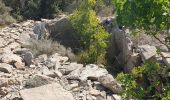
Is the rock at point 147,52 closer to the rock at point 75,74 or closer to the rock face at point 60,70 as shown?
the rock face at point 60,70

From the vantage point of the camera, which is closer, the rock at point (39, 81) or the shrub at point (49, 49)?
the rock at point (39, 81)

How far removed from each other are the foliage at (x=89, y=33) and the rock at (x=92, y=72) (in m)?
1.06

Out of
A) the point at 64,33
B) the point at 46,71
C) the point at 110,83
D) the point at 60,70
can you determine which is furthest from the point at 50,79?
the point at 64,33

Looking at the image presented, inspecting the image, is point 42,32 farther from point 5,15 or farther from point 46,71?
point 5,15

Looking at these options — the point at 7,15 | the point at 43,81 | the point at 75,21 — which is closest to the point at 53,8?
the point at 7,15

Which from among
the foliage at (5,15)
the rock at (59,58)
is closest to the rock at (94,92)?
the rock at (59,58)

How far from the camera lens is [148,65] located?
5703 mm

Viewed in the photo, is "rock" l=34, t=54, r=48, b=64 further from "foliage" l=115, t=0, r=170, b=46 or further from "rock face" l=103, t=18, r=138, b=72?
"foliage" l=115, t=0, r=170, b=46

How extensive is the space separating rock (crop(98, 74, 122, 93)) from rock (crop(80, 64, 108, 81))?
0.29 meters

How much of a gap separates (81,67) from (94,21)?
1979 mm

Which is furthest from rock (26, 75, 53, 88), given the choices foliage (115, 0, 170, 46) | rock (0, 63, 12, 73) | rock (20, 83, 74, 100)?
foliage (115, 0, 170, 46)

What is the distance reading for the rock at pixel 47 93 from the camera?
911 cm

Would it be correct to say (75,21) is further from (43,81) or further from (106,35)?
(43,81)

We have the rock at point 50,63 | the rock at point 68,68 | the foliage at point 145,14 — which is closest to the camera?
the foliage at point 145,14
